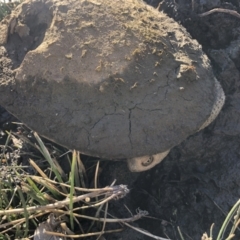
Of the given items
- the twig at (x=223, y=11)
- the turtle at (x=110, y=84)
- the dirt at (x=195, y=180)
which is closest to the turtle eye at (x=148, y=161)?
the turtle at (x=110, y=84)

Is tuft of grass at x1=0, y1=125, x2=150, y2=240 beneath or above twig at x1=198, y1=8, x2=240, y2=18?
beneath

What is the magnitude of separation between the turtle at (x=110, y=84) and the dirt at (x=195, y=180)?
9.1 inches

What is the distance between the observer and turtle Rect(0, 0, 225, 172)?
199cm

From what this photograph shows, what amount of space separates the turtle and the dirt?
0.23 m

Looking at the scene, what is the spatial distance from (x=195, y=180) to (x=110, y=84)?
2.70 feet

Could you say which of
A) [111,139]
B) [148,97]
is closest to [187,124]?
[148,97]

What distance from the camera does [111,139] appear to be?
198 cm

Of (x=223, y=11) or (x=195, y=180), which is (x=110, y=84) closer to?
(x=195, y=180)

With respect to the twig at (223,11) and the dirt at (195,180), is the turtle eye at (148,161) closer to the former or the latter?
the dirt at (195,180)

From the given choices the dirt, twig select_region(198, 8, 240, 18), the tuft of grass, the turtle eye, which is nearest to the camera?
the tuft of grass

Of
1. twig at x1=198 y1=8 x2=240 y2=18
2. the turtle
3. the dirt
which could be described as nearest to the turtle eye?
the turtle

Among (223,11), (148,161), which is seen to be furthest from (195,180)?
(223,11)

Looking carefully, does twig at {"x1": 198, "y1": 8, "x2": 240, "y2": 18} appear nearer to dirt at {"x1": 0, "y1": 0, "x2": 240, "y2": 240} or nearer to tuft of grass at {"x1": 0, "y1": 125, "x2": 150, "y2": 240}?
dirt at {"x1": 0, "y1": 0, "x2": 240, "y2": 240}

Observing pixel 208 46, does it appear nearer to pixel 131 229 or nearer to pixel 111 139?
pixel 111 139
